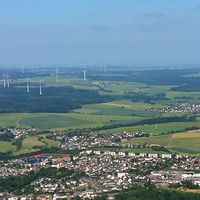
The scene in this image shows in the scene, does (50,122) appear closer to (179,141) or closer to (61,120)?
(61,120)

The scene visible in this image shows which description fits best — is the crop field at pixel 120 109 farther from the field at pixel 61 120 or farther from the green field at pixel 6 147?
the green field at pixel 6 147

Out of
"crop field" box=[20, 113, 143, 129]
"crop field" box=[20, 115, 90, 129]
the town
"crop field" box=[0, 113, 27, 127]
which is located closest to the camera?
the town

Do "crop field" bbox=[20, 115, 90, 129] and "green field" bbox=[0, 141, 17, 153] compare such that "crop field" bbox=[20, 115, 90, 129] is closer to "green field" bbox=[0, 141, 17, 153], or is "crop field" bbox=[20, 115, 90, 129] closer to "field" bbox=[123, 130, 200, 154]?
"green field" bbox=[0, 141, 17, 153]

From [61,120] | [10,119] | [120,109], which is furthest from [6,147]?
[120,109]

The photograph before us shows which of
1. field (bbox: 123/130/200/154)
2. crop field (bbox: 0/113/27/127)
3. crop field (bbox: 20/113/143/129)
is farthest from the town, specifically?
crop field (bbox: 0/113/27/127)

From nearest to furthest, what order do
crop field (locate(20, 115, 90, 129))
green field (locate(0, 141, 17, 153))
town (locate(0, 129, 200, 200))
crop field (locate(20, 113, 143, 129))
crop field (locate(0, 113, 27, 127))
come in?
1. town (locate(0, 129, 200, 200))
2. green field (locate(0, 141, 17, 153))
3. crop field (locate(20, 113, 143, 129))
4. crop field (locate(20, 115, 90, 129))
5. crop field (locate(0, 113, 27, 127))

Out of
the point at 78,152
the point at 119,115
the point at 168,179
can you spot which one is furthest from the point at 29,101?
the point at 168,179

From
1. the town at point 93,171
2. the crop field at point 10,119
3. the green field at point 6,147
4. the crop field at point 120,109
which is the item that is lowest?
the green field at point 6,147

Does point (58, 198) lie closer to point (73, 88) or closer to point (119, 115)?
point (119, 115)

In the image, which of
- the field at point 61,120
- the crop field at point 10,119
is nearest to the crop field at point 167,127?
the field at point 61,120
